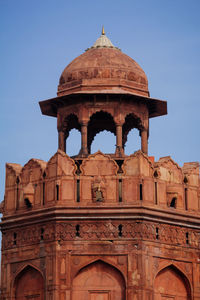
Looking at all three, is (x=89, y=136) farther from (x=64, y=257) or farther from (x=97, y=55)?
(x=64, y=257)

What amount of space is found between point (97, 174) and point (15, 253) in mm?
3687

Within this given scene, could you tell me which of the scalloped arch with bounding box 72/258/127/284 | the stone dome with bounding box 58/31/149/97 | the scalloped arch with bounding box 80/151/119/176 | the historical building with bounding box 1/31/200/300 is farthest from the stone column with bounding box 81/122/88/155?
the scalloped arch with bounding box 72/258/127/284

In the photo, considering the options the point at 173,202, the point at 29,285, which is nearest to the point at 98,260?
the point at 29,285

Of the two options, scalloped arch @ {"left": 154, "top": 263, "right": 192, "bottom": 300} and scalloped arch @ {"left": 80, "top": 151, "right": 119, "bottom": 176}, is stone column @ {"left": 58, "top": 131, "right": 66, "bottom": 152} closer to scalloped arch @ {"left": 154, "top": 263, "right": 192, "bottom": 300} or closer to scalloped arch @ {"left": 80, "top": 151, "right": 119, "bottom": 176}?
scalloped arch @ {"left": 80, "top": 151, "right": 119, "bottom": 176}

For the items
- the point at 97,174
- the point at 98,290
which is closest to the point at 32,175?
the point at 97,174

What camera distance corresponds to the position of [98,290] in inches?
1201

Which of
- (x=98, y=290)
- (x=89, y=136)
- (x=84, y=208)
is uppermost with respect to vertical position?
(x=89, y=136)

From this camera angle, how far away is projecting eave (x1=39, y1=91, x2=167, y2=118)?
33.3 meters

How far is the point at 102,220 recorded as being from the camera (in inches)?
1212

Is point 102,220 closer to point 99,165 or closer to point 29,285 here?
point 99,165

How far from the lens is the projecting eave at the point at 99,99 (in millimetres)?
33312

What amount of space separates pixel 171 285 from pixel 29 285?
4467 millimetres

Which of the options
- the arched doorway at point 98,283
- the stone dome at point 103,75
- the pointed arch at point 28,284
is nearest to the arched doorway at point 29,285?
the pointed arch at point 28,284

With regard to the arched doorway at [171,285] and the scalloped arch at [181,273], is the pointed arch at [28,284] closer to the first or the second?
the arched doorway at [171,285]
